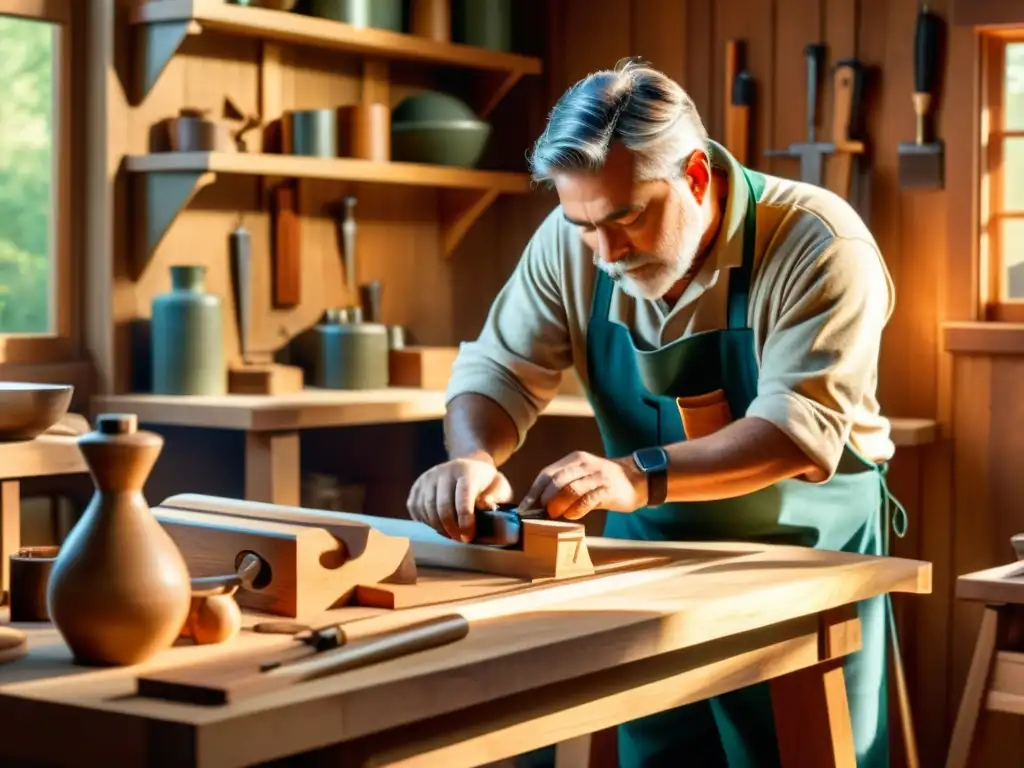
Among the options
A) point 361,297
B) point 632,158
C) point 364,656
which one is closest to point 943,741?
point 361,297

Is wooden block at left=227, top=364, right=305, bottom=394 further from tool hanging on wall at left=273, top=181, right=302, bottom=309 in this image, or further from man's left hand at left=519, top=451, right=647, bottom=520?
man's left hand at left=519, top=451, right=647, bottom=520

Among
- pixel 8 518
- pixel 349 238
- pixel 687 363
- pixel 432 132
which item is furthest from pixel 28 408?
pixel 432 132

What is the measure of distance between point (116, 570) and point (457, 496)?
0.81 meters

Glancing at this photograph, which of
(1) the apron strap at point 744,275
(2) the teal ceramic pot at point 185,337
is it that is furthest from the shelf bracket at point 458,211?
(1) the apron strap at point 744,275

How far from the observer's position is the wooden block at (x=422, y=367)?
4.38m

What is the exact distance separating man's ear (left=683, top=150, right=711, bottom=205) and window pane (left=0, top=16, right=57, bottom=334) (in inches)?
74.2

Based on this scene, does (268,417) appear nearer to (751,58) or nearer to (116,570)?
(751,58)

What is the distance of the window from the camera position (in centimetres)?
381

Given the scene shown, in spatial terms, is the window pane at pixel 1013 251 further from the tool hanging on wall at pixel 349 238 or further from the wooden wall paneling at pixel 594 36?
the tool hanging on wall at pixel 349 238

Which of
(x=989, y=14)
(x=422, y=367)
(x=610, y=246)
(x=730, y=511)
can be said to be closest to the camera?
(x=610, y=246)

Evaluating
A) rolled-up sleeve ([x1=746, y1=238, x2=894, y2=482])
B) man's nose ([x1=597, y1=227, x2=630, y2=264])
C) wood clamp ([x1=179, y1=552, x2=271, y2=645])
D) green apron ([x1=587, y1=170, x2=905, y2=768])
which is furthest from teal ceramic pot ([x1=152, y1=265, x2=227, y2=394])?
wood clamp ([x1=179, y1=552, x2=271, y2=645])

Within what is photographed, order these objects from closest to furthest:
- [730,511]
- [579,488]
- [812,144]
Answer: [579,488] → [730,511] → [812,144]

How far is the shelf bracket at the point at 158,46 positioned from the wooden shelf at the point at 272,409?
755mm

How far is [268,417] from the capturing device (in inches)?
145
